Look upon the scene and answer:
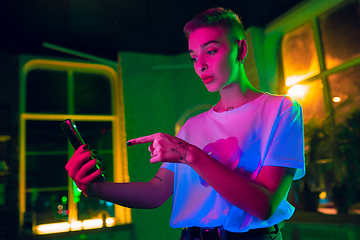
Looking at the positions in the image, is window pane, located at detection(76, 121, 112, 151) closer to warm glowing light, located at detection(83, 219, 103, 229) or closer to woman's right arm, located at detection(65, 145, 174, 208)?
warm glowing light, located at detection(83, 219, 103, 229)

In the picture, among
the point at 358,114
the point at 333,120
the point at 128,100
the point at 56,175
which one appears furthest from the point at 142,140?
the point at 56,175

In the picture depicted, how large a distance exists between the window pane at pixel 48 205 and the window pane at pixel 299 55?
415 centimetres

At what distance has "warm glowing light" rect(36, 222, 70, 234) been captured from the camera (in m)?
4.16

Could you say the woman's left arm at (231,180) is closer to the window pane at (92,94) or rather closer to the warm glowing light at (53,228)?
the warm glowing light at (53,228)

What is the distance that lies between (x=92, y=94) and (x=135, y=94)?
36.0 inches

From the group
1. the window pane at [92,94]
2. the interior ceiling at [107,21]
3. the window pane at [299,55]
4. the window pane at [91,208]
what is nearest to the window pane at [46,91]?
the window pane at [92,94]

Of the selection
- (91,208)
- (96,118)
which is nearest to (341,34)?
(96,118)

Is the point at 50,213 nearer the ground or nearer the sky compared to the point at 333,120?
nearer the ground

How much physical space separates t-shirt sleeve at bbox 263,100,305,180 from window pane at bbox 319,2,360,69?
3.13 metres

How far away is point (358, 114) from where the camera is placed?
105 inches

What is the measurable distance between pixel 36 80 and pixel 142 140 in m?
4.85

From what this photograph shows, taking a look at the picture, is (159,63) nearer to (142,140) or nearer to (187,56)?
(187,56)

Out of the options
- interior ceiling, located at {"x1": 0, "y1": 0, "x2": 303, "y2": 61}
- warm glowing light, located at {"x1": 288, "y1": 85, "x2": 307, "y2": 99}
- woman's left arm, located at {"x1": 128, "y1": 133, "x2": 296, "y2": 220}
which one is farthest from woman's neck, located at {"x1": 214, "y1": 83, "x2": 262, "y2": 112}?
warm glowing light, located at {"x1": 288, "y1": 85, "x2": 307, "y2": 99}

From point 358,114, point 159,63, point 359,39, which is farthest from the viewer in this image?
point 159,63
